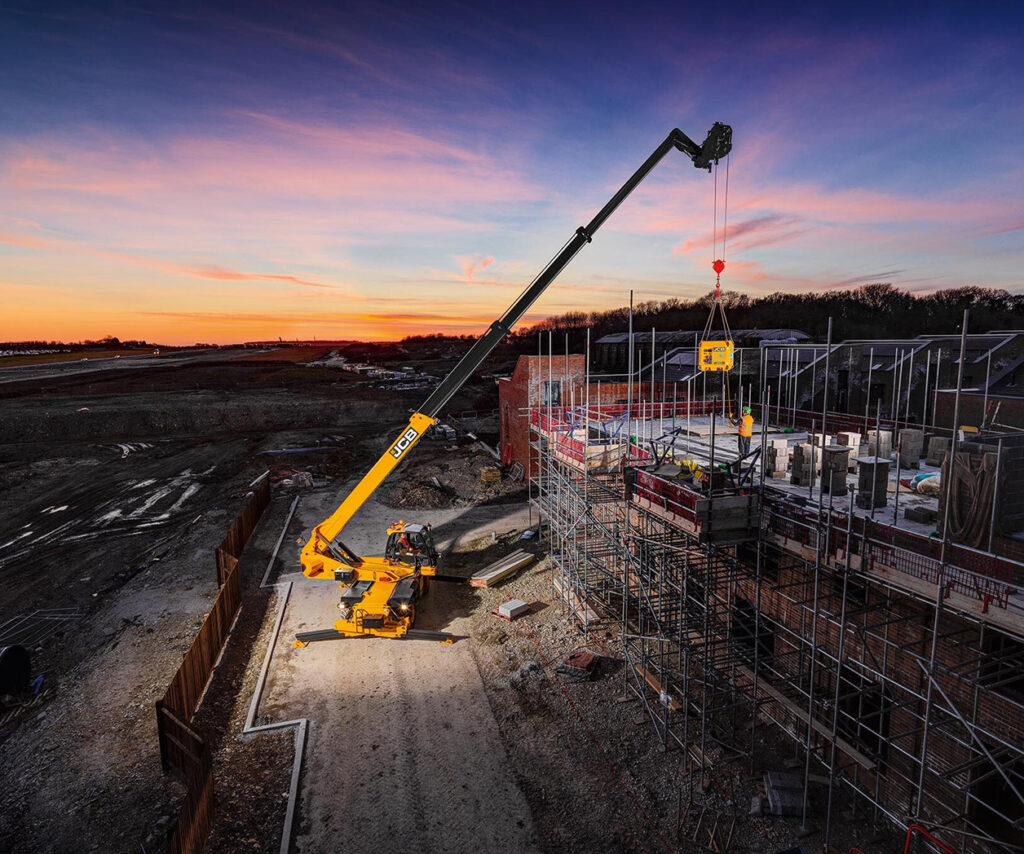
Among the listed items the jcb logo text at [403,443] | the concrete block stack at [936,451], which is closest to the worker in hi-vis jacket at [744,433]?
the concrete block stack at [936,451]

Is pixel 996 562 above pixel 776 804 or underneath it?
above

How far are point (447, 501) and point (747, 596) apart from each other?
61.8ft

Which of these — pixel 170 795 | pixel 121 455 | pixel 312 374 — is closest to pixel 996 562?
pixel 170 795

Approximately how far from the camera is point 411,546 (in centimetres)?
1853

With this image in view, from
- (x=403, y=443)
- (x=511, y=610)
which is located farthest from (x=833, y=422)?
(x=403, y=443)

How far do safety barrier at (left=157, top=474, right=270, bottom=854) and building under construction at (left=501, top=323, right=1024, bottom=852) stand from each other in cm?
911

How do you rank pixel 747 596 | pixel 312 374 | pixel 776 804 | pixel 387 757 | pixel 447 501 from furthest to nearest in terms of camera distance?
pixel 312 374 < pixel 447 501 < pixel 747 596 < pixel 387 757 < pixel 776 804

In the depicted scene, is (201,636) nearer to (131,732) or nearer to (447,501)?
(131,732)

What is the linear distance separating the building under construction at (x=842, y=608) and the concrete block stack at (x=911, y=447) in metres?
0.04

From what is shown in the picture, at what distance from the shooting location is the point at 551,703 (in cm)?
1386

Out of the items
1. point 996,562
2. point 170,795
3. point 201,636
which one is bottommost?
point 170,795

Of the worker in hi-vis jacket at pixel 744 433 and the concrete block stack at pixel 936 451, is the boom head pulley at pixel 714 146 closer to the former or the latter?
the worker in hi-vis jacket at pixel 744 433

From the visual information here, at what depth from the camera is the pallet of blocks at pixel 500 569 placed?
20.4 meters

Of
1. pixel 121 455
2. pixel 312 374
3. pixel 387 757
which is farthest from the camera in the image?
pixel 312 374
